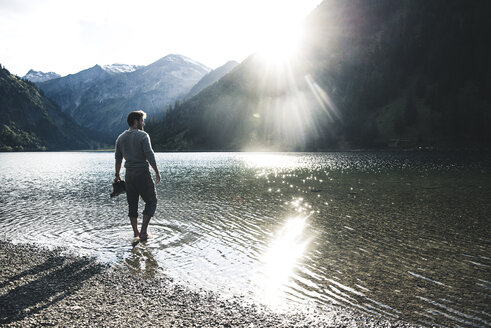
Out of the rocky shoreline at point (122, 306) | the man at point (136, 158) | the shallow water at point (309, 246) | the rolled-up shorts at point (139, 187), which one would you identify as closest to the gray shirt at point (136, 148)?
the man at point (136, 158)

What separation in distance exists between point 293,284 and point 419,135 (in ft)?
525

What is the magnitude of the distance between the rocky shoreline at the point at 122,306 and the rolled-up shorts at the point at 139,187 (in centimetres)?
292

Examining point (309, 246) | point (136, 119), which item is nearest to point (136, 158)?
point (136, 119)

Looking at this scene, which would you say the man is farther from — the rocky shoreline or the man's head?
the rocky shoreline

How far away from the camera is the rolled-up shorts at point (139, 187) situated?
10.7 m

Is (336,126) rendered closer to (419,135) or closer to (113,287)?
(419,135)

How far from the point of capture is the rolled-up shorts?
1071cm

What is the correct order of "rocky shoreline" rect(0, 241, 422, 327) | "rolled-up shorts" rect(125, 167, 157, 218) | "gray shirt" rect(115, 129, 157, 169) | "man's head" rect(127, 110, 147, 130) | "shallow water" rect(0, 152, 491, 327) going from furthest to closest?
1. "rolled-up shorts" rect(125, 167, 157, 218)
2. "man's head" rect(127, 110, 147, 130)
3. "gray shirt" rect(115, 129, 157, 169)
4. "shallow water" rect(0, 152, 491, 327)
5. "rocky shoreline" rect(0, 241, 422, 327)

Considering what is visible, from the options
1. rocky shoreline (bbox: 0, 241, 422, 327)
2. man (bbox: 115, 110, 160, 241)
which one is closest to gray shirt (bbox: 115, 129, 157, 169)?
man (bbox: 115, 110, 160, 241)

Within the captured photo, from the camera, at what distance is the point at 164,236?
1272cm

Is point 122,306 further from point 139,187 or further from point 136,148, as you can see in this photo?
point 136,148

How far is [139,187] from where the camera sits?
1088cm

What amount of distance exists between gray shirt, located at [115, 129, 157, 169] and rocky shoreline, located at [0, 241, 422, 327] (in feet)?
12.4

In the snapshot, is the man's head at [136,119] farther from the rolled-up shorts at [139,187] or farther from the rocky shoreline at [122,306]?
the rocky shoreline at [122,306]
